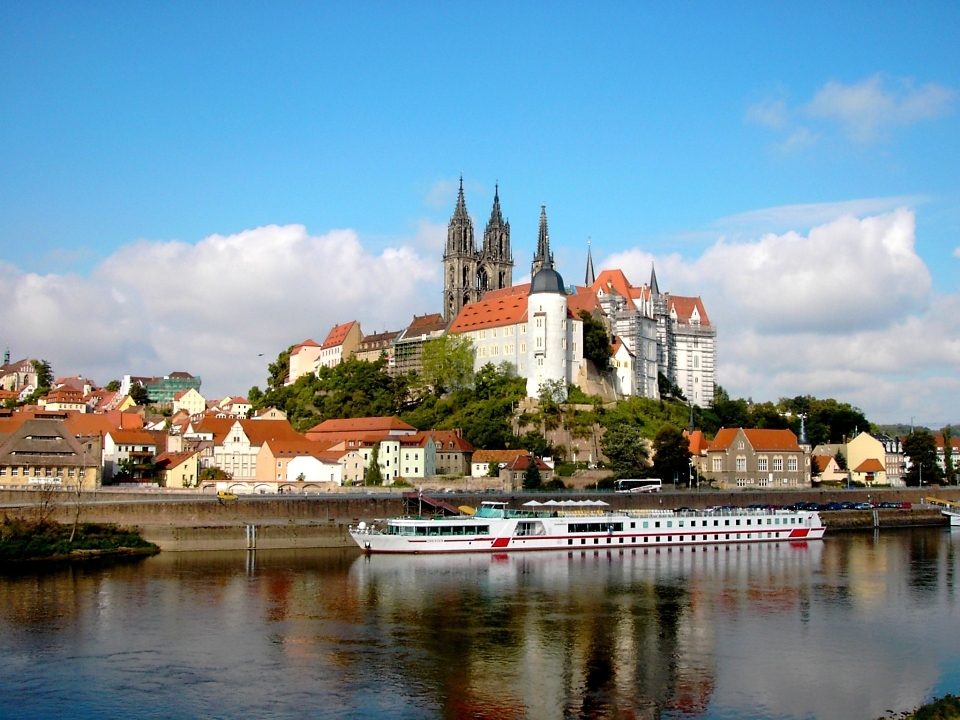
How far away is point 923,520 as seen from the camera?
79.0 metres

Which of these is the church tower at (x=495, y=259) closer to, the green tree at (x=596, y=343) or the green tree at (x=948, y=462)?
the green tree at (x=596, y=343)

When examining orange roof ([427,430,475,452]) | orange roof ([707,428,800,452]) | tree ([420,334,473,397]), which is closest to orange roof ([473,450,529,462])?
orange roof ([427,430,475,452])

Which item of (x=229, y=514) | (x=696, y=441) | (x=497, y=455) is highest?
(x=696, y=441)

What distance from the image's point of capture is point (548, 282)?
8838 centimetres

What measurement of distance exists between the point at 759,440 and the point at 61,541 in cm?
5423

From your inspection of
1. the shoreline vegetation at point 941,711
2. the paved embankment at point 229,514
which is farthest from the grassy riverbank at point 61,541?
the shoreline vegetation at point 941,711

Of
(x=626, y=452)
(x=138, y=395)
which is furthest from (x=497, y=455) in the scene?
(x=138, y=395)

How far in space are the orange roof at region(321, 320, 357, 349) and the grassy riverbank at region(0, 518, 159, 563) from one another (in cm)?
6046

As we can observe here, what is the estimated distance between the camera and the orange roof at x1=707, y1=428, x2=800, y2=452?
272ft

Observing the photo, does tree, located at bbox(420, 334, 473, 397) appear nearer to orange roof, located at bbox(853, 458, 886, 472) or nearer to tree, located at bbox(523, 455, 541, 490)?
tree, located at bbox(523, 455, 541, 490)

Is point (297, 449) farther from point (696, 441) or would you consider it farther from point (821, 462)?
point (821, 462)

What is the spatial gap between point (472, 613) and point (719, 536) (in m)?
28.2

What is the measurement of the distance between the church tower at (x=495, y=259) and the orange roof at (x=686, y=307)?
1945cm

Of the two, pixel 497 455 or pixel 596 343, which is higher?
pixel 596 343
